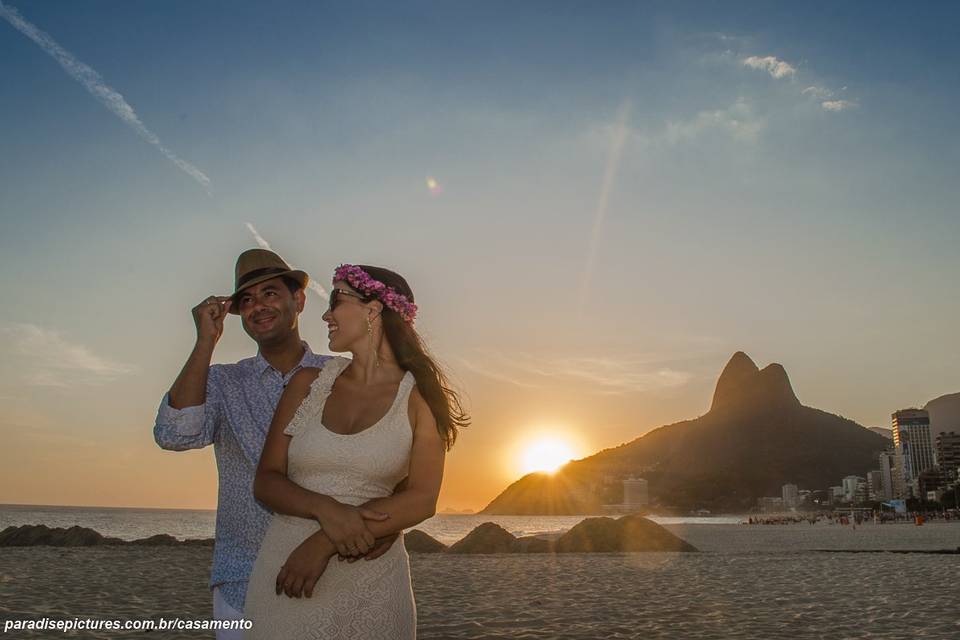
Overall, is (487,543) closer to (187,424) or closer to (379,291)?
(187,424)

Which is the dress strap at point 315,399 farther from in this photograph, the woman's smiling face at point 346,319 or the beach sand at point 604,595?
the beach sand at point 604,595

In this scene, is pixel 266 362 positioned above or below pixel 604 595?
above

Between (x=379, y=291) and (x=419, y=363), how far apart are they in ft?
1.08

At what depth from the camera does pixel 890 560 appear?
21.9 metres

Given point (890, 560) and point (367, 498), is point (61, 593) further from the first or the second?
point (890, 560)

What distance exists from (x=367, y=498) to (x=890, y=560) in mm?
23770

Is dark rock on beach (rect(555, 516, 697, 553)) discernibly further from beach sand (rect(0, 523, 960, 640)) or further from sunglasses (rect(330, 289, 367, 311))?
sunglasses (rect(330, 289, 367, 311))

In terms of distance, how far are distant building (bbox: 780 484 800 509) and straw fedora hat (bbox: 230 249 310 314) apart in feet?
623

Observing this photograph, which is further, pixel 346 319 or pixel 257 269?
pixel 257 269

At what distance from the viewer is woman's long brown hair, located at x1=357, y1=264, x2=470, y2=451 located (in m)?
2.73

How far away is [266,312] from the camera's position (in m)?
3.65

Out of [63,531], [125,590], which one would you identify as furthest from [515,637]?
[63,531]

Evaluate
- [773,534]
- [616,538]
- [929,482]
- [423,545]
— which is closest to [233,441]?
[423,545]

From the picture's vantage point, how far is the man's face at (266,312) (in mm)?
3635
